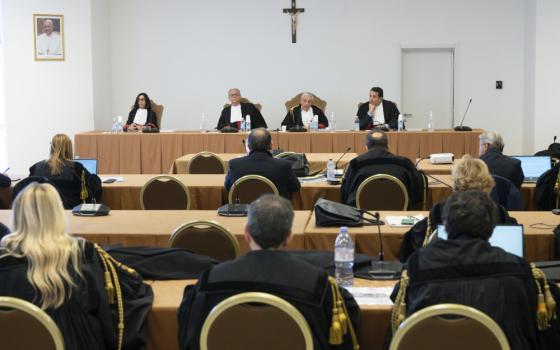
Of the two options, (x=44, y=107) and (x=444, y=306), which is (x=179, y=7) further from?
(x=444, y=306)

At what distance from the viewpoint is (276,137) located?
10766 millimetres

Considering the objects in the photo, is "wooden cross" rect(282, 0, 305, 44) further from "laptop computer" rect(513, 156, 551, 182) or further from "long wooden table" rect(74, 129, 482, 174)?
"laptop computer" rect(513, 156, 551, 182)

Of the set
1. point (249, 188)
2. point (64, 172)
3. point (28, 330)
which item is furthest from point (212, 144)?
point (28, 330)

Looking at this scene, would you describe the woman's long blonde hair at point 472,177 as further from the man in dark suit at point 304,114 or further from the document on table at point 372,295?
the man in dark suit at point 304,114

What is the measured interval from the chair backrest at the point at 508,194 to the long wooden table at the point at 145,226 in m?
1.53

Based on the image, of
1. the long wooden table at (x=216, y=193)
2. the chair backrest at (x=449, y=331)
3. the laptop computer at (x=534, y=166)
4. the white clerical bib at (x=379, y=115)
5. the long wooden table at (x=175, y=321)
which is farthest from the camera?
the white clerical bib at (x=379, y=115)

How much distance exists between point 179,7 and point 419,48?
4113 mm

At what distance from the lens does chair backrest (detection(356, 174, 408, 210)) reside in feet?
19.7

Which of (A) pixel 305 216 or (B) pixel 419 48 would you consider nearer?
(A) pixel 305 216

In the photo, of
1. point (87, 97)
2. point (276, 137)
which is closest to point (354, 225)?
point (276, 137)

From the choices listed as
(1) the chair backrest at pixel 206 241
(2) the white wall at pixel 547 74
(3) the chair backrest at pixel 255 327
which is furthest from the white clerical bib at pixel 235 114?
(3) the chair backrest at pixel 255 327

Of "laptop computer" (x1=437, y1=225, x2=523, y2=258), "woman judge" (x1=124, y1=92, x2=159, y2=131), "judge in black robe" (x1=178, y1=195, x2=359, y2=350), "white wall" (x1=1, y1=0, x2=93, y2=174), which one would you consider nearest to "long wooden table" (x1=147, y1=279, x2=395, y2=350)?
"judge in black robe" (x1=178, y1=195, x2=359, y2=350)

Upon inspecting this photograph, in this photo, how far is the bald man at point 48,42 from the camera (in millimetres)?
12516

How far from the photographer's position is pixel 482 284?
2.78 m
